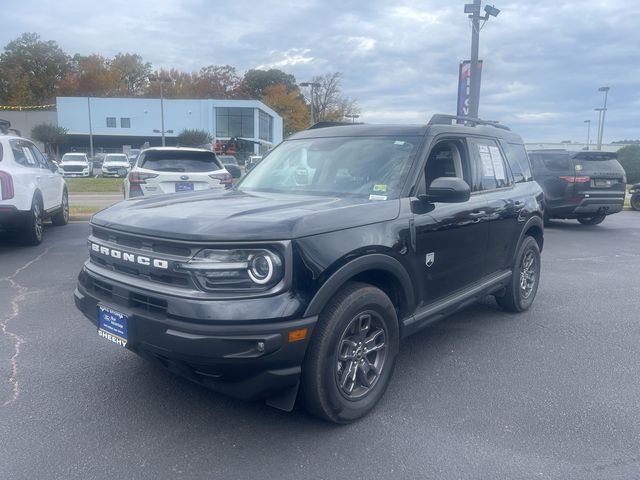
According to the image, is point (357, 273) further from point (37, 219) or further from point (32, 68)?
point (32, 68)

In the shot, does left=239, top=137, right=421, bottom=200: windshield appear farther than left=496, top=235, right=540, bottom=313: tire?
No

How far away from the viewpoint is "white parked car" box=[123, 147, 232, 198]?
9125 millimetres

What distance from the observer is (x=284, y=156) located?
4.94m

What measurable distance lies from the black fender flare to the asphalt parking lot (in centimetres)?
79

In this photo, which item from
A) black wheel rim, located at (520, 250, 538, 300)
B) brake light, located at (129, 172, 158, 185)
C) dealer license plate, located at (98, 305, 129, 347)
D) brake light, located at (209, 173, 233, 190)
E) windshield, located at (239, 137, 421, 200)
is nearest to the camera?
dealer license plate, located at (98, 305, 129, 347)

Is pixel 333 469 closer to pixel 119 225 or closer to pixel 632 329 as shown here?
pixel 119 225

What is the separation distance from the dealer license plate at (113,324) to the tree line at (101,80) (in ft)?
252

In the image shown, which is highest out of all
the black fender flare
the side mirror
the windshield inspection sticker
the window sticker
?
the window sticker

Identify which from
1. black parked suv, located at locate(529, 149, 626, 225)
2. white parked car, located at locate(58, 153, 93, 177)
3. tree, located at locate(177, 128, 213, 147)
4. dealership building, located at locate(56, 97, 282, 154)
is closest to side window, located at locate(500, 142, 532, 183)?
black parked suv, located at locate(529, 149, 626, 225)

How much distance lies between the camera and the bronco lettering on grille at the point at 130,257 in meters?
3.06

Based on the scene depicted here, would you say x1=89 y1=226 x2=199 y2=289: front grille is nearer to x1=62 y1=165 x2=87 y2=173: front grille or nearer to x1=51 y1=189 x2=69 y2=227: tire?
x1=51 y1=189 x2=69 y2=227: tire

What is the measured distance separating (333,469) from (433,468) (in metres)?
0.54

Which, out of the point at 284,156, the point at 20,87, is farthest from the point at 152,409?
the point at 20,87

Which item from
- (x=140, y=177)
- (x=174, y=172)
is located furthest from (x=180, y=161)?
(x=140, y=177)
